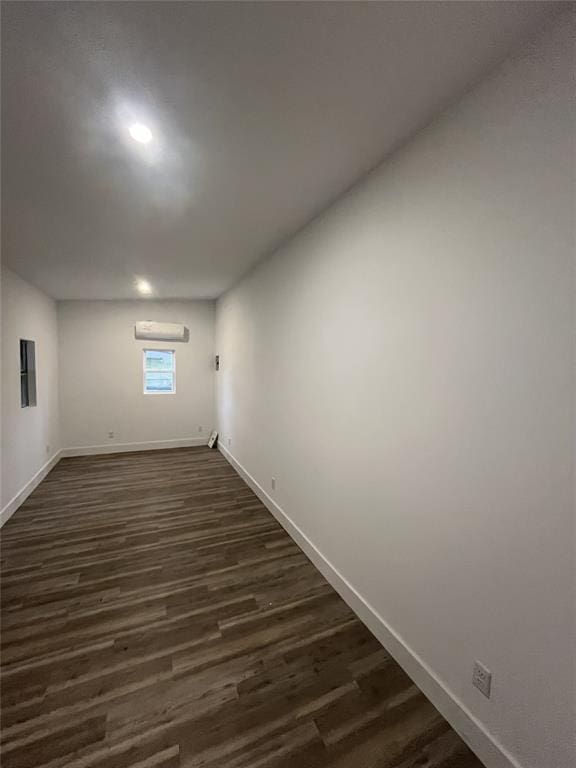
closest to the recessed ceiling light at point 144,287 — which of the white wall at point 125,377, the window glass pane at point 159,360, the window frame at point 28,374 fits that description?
the white wall at point 125,377

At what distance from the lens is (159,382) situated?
19.4ft

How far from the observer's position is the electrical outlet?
126cm

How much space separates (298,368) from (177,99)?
1923 mm

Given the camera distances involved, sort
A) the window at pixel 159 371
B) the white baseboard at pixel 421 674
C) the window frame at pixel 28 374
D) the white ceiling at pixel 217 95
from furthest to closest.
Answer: the window at pixel 159 371 → the window frame at pixel 28 374 → the white baseboard at pixel 421 674 → the white ceiling at pixel 217 95

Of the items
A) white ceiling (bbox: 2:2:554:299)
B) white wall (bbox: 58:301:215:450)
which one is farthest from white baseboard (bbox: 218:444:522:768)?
white wall (bbox: 58:301:215:450)

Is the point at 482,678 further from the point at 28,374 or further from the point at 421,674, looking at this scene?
the point at 28,374

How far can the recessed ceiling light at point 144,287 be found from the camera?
165 inches

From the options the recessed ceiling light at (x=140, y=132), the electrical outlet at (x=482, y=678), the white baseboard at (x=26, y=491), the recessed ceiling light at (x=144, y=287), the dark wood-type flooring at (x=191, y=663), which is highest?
the recessed ceiling light at (x=144, y=287)

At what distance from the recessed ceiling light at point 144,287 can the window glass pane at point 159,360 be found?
1207 millimetres

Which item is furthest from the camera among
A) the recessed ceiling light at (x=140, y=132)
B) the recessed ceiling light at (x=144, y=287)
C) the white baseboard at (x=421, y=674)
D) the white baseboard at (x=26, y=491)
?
the recessed ceiling light at (x=144, y=287)

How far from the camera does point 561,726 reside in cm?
105

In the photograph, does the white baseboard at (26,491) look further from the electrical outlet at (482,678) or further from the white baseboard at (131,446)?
the electrical outlet at (482,678)

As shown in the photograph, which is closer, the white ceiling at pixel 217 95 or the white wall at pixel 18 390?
the white ceiling at pixel 217 95

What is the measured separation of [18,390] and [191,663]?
3421mm
